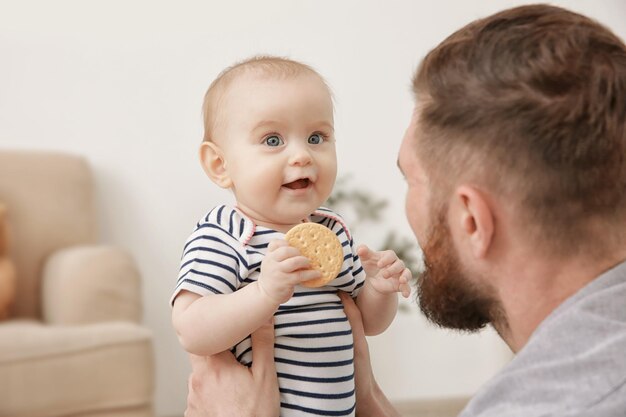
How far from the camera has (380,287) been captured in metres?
1.32

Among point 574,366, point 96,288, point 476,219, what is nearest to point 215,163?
point 476,219

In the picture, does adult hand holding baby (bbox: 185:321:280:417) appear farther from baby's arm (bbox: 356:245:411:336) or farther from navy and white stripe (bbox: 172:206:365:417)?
baby's arm (bbox: 356:245:411:336)

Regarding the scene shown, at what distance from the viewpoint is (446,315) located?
119cm

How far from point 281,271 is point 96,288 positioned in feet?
7.56

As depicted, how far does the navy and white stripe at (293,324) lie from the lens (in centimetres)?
122

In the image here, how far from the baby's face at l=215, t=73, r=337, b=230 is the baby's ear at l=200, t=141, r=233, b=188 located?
20 mm

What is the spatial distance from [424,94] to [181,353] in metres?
2.99

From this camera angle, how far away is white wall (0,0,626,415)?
3789 mm

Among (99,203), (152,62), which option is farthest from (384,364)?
(152,62)

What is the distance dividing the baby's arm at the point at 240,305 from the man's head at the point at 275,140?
0.39ft

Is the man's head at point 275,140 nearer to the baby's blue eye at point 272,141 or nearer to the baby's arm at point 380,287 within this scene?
the baby's blue eye at point 272,141

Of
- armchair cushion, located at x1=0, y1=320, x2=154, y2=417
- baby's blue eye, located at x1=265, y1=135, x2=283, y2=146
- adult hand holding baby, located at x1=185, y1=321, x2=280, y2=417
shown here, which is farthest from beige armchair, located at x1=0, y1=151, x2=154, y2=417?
baby's blue eye, located at x1=265, y1=135, x2=283, y2=146

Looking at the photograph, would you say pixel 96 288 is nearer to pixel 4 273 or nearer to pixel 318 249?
pixel 4 273

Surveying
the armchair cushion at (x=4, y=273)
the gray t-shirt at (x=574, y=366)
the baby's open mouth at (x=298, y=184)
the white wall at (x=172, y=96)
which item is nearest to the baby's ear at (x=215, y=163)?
the baby's open mouth at (x=298, y=184)
